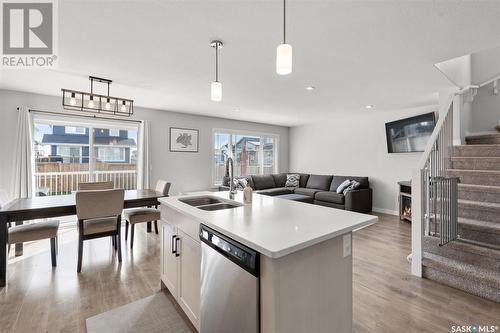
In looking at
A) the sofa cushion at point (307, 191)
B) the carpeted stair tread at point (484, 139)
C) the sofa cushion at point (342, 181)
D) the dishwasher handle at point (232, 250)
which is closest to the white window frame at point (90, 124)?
the sofa cushion at point (307, 191)

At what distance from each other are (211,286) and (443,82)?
4069 mm

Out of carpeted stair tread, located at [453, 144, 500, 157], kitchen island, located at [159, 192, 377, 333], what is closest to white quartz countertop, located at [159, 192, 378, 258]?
kitchen island, located at [159, 192, 377, 333]

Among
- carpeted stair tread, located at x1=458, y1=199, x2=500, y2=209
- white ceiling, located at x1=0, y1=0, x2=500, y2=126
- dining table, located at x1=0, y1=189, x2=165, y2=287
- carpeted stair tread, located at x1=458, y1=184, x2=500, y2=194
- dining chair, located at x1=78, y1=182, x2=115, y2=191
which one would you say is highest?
white ceiling, located at x1=0, y1=0, x2=500, y2=126

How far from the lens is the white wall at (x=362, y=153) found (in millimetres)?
5211

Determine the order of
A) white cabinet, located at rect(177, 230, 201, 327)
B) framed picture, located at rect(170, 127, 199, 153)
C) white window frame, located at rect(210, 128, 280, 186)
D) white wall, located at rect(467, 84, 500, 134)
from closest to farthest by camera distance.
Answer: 1. white cabinet, located at rect(177, 230, 201, 327)
2. white wall, located at rect(467, 84, 500, 134)
3. framed picture, located at rect(170, 127, 199, 153)
4. white window frame, located at rect(210, 128, 280, 186)

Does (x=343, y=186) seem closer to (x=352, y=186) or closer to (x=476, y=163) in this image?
(x=352, y=186)

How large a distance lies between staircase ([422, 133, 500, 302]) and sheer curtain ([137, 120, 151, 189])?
15.9 feet

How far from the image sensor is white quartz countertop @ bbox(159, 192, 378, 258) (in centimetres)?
110

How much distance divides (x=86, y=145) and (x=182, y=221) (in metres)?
3.92

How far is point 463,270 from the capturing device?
220cm

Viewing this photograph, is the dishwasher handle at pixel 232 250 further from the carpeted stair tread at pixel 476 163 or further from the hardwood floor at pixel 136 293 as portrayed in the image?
the carpeted stair tread at pixel 476 163

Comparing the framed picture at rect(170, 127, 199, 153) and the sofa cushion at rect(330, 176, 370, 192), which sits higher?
the framed picture at rect(170, 127, 199, 153)

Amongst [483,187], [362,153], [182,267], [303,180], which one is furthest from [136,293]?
[362,153]

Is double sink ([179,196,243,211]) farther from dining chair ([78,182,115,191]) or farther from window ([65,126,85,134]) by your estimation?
window ([65,126,85,134])
